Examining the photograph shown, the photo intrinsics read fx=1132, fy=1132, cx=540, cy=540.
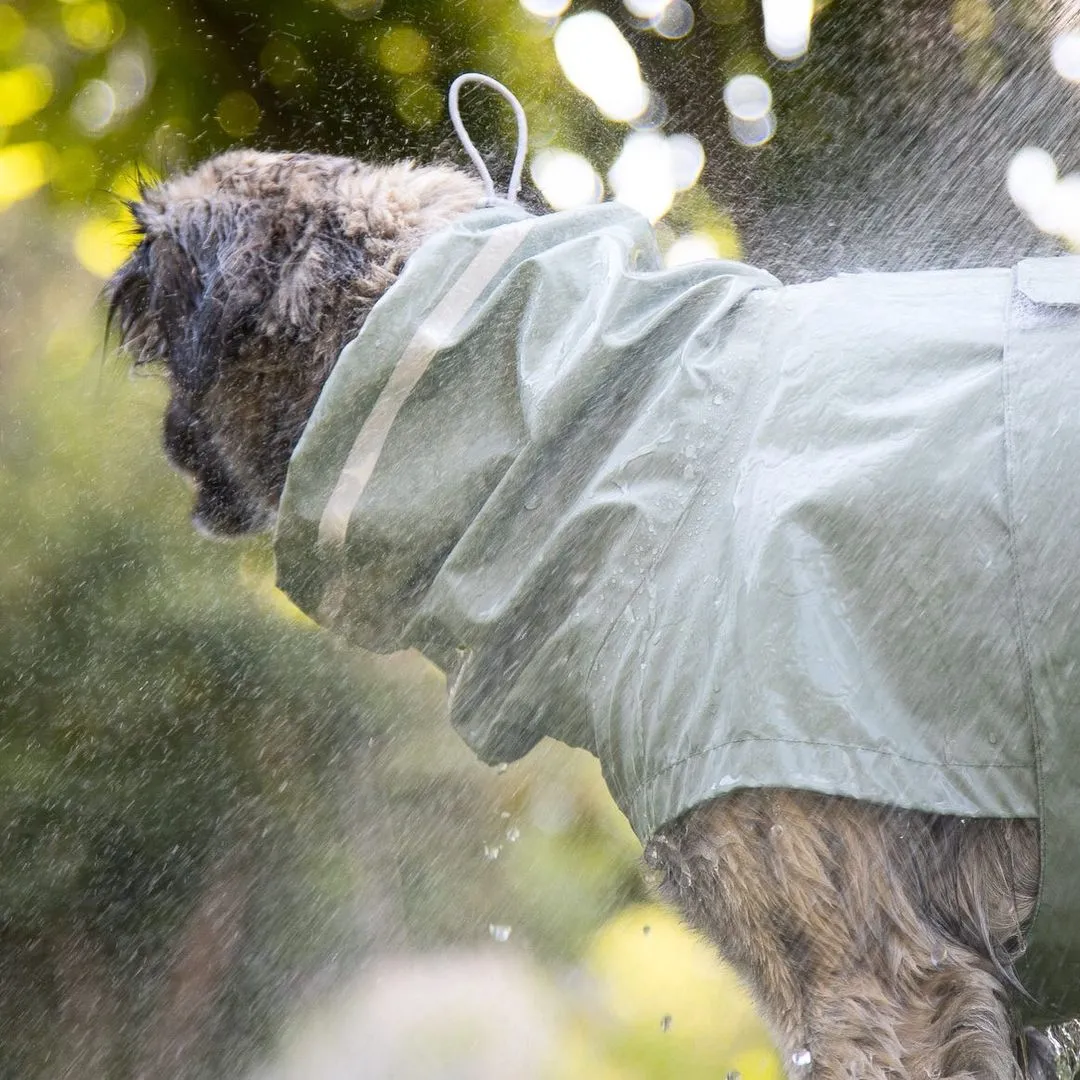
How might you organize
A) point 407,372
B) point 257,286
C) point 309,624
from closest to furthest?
point 407,372, point 257,286, point 309,624

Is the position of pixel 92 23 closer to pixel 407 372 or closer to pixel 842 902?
pixel 407 372

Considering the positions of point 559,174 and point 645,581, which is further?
point 559,174

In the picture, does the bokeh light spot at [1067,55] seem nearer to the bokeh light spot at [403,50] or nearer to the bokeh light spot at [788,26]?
the bokeh light spot at [788,26]

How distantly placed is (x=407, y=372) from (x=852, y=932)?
1055mm

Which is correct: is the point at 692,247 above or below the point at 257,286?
below

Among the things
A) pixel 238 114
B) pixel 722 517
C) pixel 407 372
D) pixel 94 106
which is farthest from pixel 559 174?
pixel 722 517

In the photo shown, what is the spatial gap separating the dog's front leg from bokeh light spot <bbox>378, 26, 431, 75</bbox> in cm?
239

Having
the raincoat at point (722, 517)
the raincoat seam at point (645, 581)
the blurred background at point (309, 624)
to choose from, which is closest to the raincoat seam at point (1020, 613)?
the raincoat at point (722, 517)

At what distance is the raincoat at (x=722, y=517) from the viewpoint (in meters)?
1.43

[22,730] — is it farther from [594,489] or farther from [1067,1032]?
[1067,1032]

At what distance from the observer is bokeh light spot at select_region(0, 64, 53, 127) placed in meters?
2.86

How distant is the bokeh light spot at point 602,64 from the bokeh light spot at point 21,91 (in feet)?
4.62

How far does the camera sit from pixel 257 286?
2.15 metres

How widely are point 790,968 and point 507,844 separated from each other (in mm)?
1917
